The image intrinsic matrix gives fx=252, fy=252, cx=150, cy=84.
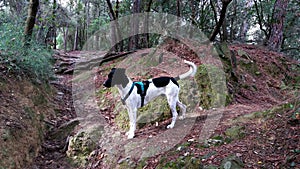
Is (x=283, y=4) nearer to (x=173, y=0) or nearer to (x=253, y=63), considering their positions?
(x=253, y=63)

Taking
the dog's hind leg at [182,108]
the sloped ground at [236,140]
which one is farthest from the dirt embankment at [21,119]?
the dog's hind leg at [182,108]

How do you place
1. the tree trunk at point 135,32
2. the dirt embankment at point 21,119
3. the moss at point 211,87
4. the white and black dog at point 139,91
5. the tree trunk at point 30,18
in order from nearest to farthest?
the dirt embankment at point 21,119, the white and black dog at point 139,91, the moss at point 211,87, the tree trunk at point 30,18, the tree trunk at point 135,32

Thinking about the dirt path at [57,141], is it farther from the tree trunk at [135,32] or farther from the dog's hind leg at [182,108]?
the tree trunk at [135,32]

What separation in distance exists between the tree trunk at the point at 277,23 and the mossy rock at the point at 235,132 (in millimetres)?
8475

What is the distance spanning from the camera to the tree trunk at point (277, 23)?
10578mm

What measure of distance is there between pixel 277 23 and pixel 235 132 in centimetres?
868

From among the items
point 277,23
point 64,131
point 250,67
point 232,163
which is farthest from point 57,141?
point 277,23

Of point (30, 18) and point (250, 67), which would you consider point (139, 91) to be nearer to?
point (30, 18)

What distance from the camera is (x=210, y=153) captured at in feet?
11.5

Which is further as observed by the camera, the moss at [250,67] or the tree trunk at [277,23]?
the tree trunk at [277,23]

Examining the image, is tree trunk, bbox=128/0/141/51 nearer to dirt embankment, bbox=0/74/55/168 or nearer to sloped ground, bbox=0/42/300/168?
sloped ground, bbox=0/42/300/168

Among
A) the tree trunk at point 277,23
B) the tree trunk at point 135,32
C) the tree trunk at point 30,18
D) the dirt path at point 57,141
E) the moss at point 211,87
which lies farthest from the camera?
the tree trunk at point 135,32

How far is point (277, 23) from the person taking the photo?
10812mm

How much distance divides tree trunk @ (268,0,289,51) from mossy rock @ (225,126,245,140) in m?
8.48
